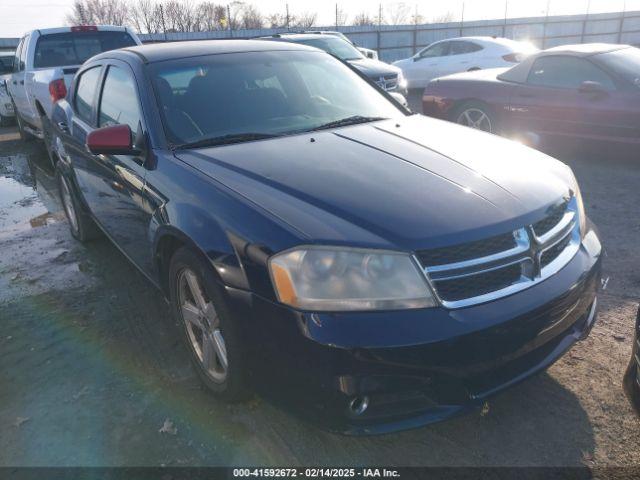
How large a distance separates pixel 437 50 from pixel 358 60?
3.52 m

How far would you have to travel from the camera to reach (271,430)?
93.9 inches

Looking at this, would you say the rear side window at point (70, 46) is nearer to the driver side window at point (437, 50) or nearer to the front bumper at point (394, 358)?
the front bumper at point (394, 358)

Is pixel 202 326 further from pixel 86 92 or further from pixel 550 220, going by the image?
pixel 86 92

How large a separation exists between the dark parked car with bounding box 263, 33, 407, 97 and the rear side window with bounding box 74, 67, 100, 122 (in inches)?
236

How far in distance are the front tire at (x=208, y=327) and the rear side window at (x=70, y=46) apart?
21.8 feet

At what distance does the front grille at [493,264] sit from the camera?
1.93 m

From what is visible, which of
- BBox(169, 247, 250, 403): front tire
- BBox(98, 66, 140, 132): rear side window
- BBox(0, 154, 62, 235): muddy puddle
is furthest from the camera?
BBox(0, 154, 62, 235): muddy puddle

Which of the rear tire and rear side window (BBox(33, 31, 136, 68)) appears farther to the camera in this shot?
rear side window (BBox(33, 31, 136, 68))

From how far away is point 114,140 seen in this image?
282cm

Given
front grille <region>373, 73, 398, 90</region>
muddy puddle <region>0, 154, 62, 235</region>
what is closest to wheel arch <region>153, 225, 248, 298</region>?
muddy puddle <region>0, 154, 62, 235</region>

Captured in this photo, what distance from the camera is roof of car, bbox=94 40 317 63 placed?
10.9ft

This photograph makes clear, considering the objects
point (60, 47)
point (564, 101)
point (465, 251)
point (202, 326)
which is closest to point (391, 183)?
point (465, 251)

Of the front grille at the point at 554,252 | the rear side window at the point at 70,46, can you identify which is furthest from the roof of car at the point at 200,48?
the rear side window at the point at 70,46

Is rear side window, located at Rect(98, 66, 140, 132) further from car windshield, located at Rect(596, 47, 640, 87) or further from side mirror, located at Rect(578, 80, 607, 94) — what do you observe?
car windshield, located at Rect(596, 47, 640, 87)
